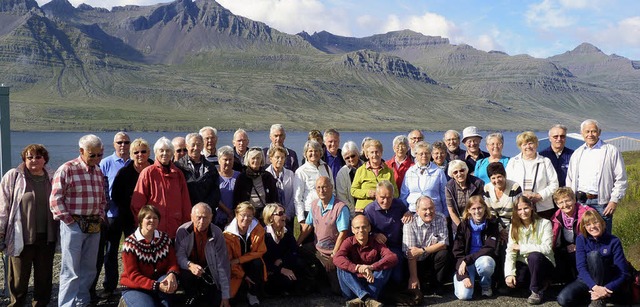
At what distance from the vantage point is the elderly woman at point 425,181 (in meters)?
7.11

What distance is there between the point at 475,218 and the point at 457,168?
66cm

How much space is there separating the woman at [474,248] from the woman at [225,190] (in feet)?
9.55

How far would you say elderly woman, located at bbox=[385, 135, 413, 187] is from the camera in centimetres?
770

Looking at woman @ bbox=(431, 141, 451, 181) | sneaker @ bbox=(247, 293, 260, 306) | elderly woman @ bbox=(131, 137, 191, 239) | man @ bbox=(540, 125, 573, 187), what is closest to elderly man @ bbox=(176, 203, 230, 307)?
elderly woman @ bbox=(131, 137, 191, 239)

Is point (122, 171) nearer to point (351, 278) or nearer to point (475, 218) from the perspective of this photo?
point (351, 278)

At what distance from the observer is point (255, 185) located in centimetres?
700

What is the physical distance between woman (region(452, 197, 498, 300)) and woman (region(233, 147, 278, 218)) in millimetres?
2476

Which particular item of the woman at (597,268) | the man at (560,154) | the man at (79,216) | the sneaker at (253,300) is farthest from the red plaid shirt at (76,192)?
the man at (560,154)

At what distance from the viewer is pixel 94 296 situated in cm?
646

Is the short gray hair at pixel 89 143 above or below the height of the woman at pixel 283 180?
above

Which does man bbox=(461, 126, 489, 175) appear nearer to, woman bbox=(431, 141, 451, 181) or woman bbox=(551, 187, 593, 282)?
woman bbox=(431, 141, 451, 181)

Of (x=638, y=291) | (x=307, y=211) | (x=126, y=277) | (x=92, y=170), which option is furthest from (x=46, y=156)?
(x=638, y=291)

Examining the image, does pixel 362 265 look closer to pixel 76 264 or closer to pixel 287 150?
pixel 287 150

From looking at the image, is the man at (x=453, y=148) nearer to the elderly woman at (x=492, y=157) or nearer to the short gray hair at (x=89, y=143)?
the elderly woman at (x=492, y=157)
